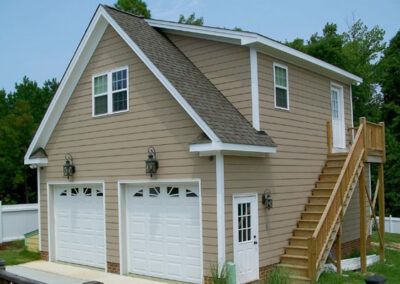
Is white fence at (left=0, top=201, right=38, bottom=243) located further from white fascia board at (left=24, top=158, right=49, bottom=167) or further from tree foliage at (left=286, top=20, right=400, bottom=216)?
tree foliage at (left=286, top=20, right=400, bottom=216)

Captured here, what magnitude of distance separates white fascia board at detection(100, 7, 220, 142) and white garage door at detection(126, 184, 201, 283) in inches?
70.7

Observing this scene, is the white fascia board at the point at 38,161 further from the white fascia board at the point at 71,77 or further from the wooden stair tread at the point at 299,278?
the wooden stair tread at the point at 299,278

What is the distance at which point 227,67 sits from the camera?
11.9 meters

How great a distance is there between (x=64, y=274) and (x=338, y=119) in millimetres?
10279

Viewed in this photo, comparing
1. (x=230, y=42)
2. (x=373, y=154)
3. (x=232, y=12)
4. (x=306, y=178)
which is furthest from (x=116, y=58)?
(x=232, y=12)

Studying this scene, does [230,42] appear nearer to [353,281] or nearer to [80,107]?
[80,107]

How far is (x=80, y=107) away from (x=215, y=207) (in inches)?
236

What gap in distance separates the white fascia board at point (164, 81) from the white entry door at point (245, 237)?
70.4 inches

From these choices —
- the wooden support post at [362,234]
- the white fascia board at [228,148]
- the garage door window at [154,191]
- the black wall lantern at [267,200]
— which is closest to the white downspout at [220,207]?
the white fascia board at [228,148]

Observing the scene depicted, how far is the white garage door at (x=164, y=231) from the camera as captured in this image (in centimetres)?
1097

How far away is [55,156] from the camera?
14516mm

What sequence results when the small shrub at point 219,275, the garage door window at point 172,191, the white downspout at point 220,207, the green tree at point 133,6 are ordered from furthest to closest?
the green tree at point 133,6 < the garage door window at point 172,191 < the white downspout at point 220,207 < the small shrub at point 219,275

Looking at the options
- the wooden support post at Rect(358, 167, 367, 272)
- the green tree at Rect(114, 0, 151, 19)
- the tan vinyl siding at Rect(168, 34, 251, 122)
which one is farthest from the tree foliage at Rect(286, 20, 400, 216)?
the tan vinyl siding at Rect(168, 34, 251, 122)

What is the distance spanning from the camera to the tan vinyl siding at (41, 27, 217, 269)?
10.7 meters
